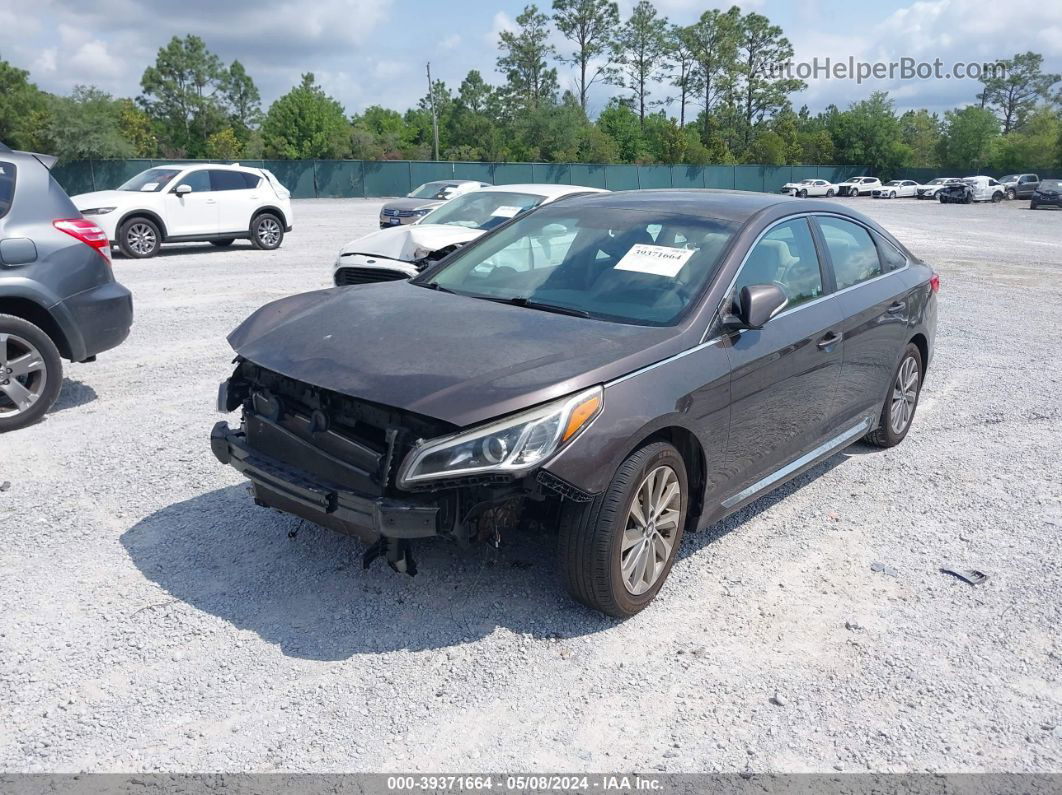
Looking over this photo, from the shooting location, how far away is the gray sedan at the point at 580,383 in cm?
327

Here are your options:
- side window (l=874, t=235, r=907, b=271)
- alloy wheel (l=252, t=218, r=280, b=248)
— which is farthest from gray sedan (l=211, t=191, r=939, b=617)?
alloy wheel (l=252, t=218, r=280, b=248)

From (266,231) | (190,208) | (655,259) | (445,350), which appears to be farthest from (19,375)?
(266,231)

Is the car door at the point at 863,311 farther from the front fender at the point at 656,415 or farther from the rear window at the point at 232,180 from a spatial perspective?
the rear window at the point at 232,180

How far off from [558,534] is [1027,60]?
119499mm

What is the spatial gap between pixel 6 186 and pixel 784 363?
204 inches

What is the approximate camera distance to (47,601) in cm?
371

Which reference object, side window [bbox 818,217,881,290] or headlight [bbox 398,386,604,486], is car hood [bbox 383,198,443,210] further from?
headlight [bbox 398,386,604,486]

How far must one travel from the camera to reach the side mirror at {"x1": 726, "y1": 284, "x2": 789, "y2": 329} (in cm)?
393

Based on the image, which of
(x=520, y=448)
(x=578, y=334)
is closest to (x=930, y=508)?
(x=578, y=334)

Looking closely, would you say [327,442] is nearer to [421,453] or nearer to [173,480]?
[421,453]

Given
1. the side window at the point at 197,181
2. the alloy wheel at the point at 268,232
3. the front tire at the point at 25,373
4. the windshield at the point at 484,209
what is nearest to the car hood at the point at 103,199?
the side window at the point at 197,181

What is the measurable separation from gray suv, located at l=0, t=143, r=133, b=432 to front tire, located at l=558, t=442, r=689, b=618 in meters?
4.22

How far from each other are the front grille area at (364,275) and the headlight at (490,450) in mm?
6283

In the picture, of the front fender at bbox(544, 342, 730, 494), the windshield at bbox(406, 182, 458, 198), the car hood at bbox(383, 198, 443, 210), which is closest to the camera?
the front fender at bbox(544, 342, 730, 494)
